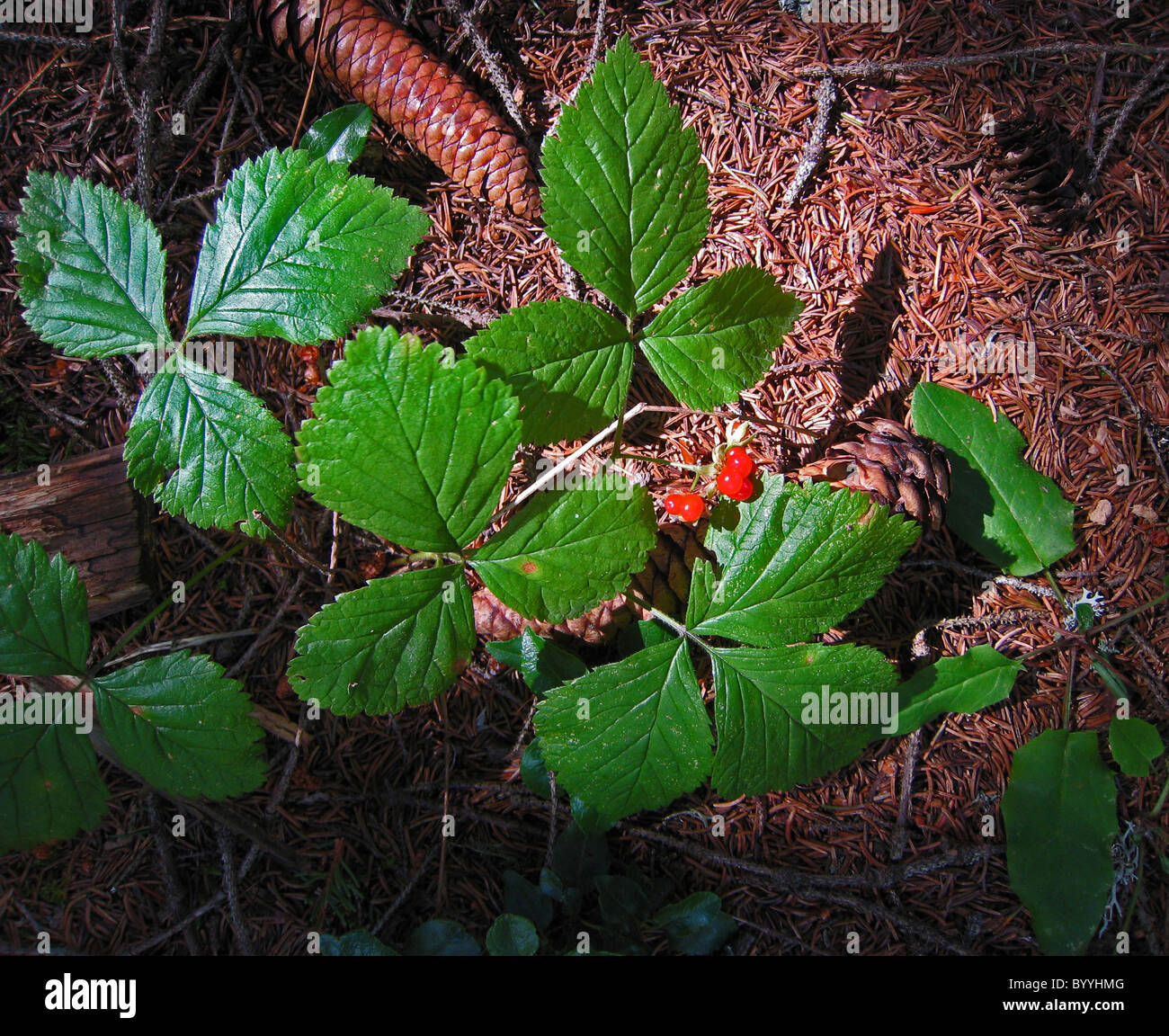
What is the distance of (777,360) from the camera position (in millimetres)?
2633

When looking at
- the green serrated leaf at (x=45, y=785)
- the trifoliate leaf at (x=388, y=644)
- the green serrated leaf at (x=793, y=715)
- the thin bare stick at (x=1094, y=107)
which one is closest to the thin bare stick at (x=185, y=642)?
the green serrated leaf at (x=45, y=785)

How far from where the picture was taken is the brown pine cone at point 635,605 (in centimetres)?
245

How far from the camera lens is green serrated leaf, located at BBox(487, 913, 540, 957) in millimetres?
2205

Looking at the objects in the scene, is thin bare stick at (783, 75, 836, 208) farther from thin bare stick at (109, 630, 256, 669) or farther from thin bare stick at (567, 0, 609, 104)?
thin bare stick at (109, 630, 256, 669)

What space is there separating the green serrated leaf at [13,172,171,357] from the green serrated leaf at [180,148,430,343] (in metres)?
0.14

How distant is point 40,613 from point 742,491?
1.96m

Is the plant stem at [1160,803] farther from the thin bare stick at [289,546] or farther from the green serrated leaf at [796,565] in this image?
the thin bare stick at [289,546]

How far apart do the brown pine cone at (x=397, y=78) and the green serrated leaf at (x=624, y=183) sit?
543mm

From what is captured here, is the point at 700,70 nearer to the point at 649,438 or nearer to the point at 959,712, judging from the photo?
the point at 649,438

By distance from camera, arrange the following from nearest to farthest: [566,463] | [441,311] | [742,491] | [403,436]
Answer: [403,436], [742,491], [566,463], [441,311]

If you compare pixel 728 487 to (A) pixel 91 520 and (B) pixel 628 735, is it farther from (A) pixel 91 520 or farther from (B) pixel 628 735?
(A) pixel 91 520

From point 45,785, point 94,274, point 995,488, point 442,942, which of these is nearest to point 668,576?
point 995,488

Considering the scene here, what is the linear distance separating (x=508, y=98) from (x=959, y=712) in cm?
240
